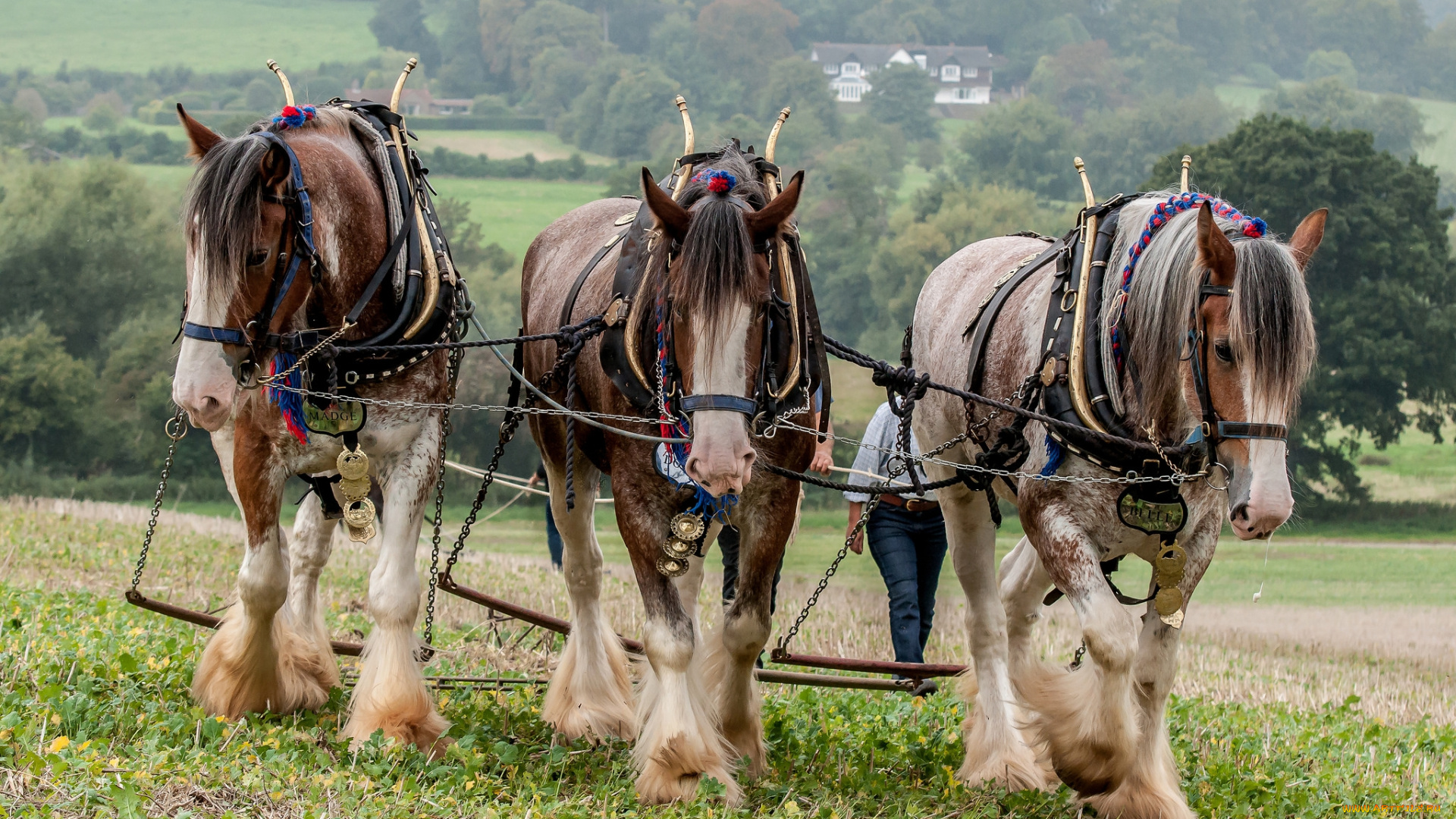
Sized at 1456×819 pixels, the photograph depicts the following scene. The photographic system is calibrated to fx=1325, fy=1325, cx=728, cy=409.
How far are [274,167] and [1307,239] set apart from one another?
3301mm

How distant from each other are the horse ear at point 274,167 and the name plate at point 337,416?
29.7 inches

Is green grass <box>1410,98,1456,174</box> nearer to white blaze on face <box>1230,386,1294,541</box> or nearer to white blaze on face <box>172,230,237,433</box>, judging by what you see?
white blaze on face <box>1230,386,1294,541</box>

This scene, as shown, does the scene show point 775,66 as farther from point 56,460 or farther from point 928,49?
point 56,460

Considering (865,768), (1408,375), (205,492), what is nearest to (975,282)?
(865,768)

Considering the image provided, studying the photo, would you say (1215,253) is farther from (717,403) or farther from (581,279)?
(581,279)

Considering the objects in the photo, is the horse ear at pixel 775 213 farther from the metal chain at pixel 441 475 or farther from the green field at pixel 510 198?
the green field at pixel 510 198

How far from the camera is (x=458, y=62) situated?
83875mm

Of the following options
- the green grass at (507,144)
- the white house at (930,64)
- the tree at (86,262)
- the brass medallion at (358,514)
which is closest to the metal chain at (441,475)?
the brass medallion at (358,514)

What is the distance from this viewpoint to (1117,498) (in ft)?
14.1

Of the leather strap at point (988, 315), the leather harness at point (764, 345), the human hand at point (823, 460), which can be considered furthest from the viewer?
the human hand at point (823, 460)

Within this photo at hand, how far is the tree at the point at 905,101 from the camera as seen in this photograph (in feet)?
270

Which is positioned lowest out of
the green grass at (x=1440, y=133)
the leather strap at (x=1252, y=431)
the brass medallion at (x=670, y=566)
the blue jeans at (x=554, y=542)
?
the blue jeans at (x=554, y=542)

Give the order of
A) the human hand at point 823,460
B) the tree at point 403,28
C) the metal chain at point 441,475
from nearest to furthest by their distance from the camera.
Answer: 1. the metal chain at point 441,475
2. the human hand at point 823,460
3. the tree at point 403,28

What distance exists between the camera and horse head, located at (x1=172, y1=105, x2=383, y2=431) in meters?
4.05
